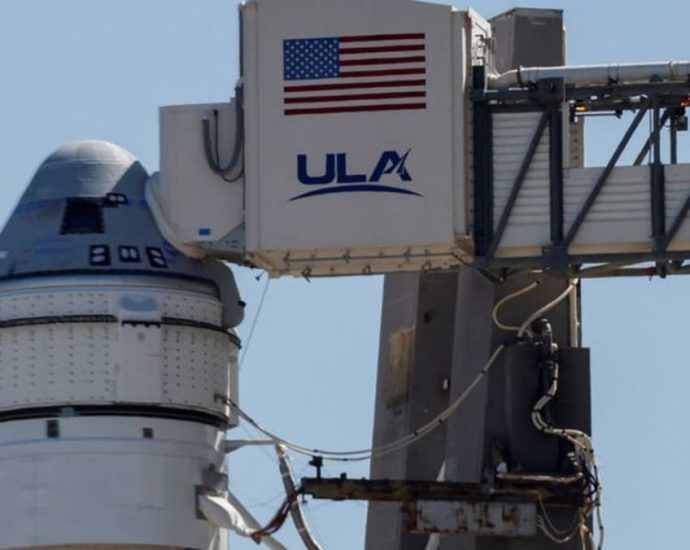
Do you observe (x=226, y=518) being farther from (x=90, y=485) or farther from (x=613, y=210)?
(x=613, y=210)

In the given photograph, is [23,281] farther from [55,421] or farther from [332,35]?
[332,35]

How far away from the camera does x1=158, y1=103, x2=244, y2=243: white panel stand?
64.4 metres

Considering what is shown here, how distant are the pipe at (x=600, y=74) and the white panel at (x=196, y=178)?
16.0ft

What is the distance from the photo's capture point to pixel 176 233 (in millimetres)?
65125

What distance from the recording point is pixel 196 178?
64.6m

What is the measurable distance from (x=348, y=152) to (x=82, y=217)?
209 inches

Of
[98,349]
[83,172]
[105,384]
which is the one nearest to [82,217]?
[83,172]

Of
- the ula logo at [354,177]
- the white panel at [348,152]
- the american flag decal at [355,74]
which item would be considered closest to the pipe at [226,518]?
the white panel at [348,152]

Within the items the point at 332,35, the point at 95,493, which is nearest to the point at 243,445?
the point at 95,493

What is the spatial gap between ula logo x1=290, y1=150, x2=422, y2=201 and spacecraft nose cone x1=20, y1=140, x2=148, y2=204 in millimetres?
4281

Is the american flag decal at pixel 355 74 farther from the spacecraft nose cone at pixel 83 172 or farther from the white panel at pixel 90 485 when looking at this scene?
the white panel at pixel 90 485

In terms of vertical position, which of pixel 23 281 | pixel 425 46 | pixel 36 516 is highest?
pixel 425 46

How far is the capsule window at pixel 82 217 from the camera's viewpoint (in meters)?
65.5

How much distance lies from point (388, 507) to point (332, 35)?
12.4 meters
